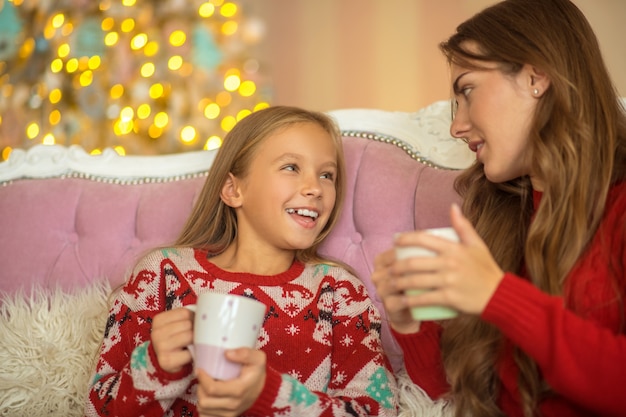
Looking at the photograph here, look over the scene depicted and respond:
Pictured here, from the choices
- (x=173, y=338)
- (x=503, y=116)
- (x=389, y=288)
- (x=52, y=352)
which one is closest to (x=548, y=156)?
(x=503, y=116)

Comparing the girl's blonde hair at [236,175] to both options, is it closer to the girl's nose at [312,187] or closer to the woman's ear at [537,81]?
the girl's nose at [312,187]

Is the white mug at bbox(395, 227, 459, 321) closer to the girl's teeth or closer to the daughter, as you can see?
the daughter

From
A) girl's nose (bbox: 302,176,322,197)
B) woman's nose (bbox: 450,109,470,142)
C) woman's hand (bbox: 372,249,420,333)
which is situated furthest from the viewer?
girl's nose (bbox: 302,176,322,197)

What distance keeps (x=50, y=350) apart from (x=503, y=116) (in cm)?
117

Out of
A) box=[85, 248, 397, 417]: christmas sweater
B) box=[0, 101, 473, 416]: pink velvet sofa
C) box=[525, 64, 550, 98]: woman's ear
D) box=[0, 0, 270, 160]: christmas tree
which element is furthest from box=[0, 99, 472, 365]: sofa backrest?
box=[0, 0, 270, 160]: christmas tree

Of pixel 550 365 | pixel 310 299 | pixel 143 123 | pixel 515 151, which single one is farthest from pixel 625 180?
pixel 143 123

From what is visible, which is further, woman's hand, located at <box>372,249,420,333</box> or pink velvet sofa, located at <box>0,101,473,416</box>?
pink velvet sofa, located at <box>0,101,473,416</box>

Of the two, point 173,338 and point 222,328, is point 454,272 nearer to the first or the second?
point 222,328

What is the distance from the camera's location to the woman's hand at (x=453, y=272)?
→ 33.2 inches

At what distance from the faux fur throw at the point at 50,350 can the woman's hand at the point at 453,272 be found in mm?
957

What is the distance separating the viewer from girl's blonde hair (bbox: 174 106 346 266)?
62.9 inches

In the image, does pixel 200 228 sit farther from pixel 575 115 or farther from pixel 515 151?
pixel 575 115

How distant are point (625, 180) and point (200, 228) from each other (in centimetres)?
98

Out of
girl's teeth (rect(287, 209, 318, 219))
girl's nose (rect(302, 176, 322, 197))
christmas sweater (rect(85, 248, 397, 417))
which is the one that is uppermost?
girl's nose (rect(302, 176, 322, 197))
